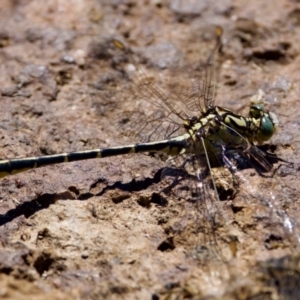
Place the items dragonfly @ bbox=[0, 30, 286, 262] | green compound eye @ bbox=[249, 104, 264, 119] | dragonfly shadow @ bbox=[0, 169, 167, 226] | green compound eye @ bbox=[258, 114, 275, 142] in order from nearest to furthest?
dragonfly shadow @ bbox=[0, 169, 167, 226] < dragonfly @ bbox=[0, 30, 286, 262] < green compound eye @ bbox=[258, 114, 275, 142] < green compound eye @ bbox=[249, 104, 264, 119]

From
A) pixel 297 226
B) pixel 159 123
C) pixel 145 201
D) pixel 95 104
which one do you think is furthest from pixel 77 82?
pixel 297 226

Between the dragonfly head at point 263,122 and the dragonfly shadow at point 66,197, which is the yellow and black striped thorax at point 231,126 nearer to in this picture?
the dragonfly head at point 263,122

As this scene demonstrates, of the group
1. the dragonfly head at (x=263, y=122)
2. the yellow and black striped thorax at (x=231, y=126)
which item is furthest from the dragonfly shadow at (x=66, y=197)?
the dragonfly head at (x=263, y=122)

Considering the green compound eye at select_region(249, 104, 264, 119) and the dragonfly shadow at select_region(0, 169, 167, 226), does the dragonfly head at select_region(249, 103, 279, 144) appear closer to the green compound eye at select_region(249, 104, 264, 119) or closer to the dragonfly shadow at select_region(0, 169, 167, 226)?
the green compound eye at select_region(249, 104, 264, 119)

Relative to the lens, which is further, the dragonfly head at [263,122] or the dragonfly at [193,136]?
the dragonfly head at [263,122]

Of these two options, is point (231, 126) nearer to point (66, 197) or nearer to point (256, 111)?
point (256, 111)

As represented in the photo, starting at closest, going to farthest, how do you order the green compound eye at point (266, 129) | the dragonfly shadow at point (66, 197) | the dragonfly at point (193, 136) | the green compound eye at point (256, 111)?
the dragonfly shadow at point (66, 197)
the dragonfly at point (193, 136)
the green compound eye at point (266, 129)
the green compound eye at point (256, 111)

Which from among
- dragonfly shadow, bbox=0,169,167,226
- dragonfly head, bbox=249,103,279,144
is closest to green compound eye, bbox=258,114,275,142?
dragonfly head, bbox=249,103,279,144

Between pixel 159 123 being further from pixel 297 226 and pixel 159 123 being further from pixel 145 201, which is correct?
pixel 297 226

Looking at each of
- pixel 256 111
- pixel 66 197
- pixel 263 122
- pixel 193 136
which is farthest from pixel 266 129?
pixel 66 197
